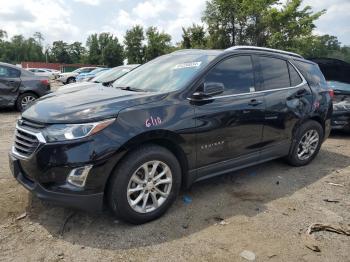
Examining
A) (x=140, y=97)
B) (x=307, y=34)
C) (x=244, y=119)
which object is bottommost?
(x=244, y=119)

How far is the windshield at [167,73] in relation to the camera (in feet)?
12.9

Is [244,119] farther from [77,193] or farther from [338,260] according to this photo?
[77,193]

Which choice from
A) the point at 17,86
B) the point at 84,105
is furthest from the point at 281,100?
the point at 17,86

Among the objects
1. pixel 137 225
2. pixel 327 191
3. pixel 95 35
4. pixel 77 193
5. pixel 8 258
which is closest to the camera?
pixel 8 258

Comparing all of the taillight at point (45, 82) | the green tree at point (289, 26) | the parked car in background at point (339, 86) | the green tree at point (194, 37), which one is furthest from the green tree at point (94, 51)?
the parked car in background at point (339, 86)

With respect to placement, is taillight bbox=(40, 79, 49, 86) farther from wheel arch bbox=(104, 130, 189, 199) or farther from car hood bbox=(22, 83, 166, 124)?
wheel arch bbox=(104, 130, 189, 199)

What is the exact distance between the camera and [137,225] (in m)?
3.50

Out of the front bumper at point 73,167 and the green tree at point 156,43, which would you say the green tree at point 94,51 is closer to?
the green tree at point 156,43

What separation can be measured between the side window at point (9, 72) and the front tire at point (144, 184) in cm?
816

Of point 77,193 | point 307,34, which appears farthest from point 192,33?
point 77,193

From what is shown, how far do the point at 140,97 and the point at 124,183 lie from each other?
88 centimetres

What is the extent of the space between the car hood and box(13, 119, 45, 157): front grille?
0.06 meters

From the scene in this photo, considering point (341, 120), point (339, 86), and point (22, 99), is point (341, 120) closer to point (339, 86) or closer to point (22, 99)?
point (339, 86)

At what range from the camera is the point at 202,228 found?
3518mm
